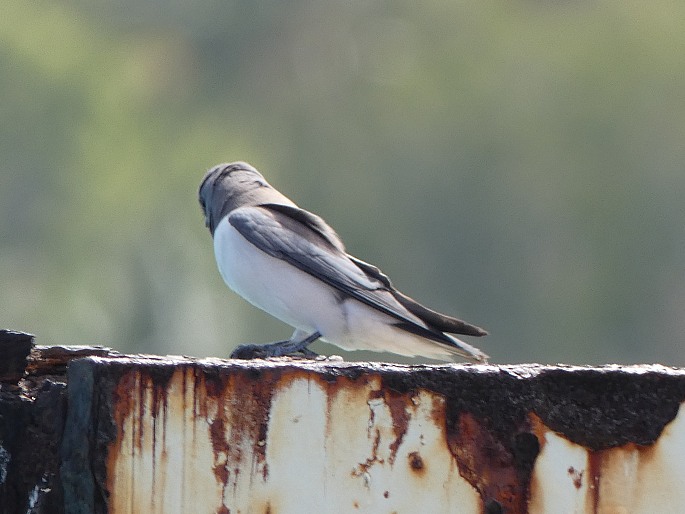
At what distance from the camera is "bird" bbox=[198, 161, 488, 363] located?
4297 mm

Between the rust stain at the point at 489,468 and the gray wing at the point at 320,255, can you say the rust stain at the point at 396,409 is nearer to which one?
the rust stain at the point at 489,468

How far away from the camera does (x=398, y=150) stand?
14.2 meters

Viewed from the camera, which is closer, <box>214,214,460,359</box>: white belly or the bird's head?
<box>214,214,460,359</box>: white belly

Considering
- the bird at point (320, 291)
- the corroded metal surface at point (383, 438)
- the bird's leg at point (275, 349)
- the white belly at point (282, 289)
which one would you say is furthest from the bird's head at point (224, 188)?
the corroded metal surface at point (383, 438)

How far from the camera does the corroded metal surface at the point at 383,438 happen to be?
1597 millimetres

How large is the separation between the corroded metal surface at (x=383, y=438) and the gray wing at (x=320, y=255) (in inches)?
100

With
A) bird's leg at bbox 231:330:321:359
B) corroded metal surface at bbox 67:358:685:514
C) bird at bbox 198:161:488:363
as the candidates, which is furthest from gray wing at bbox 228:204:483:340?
corroded metal surface at bbox 67:358:685:514

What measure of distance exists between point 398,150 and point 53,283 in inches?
182

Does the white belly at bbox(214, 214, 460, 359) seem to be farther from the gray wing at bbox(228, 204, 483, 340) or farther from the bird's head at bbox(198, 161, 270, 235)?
the bird's head at bbox(198, 161, 270, 235)

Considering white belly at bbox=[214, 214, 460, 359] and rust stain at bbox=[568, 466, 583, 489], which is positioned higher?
white belly at bbox=[214, 214, 460, 359]

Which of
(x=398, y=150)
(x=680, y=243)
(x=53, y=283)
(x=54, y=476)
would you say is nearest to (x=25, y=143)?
(x=53, y=283)

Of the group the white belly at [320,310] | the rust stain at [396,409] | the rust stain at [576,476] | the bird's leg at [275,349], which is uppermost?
the white belly at [320,310]

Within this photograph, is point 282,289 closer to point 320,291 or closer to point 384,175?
point 320,291

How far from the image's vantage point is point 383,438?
161 cm
